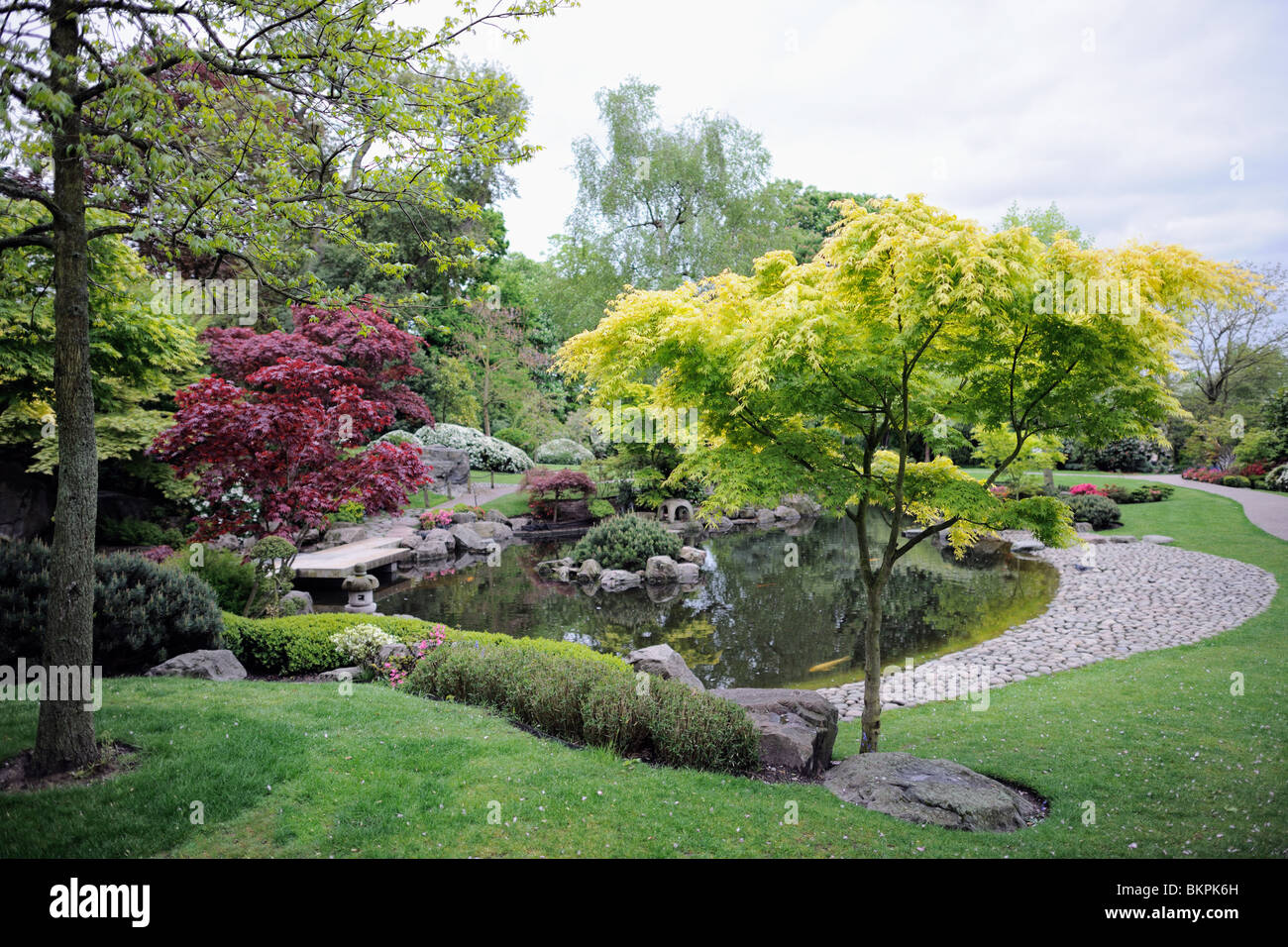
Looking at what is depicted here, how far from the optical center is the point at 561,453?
93.1 feet

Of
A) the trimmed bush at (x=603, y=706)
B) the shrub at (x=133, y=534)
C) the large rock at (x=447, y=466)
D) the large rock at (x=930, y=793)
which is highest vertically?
the large rock at (x=447, y=466)

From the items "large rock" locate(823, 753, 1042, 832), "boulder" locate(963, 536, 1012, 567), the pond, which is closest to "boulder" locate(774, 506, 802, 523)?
the pond

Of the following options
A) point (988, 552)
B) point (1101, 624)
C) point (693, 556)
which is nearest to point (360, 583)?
point (693, 556)

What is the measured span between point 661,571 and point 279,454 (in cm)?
927

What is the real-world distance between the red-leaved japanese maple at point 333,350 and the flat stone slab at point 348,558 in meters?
3.48

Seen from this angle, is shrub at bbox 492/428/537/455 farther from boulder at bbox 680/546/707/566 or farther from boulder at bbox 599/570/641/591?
boulder at bbox 599/570/641/591

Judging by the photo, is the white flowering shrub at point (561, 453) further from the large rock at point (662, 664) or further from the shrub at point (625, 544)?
the large rock at point (662, 664)

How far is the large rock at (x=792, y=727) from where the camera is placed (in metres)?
5.42

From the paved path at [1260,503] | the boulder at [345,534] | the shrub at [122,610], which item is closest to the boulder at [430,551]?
the boulder at [345,534]

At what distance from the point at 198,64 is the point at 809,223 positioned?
42559 millimetres

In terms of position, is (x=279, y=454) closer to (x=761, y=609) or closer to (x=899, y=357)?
(x=899, y=357)

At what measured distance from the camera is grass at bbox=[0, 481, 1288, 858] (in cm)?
364
